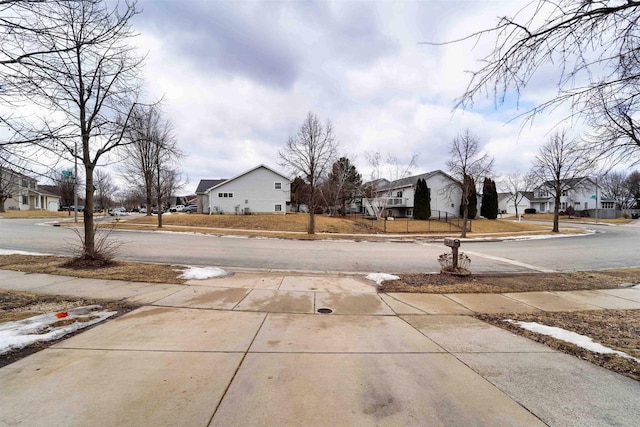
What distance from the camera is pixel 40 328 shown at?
4.16m

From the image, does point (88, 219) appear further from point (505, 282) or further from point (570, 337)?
point (505, 282)

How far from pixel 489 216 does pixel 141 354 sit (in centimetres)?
4642

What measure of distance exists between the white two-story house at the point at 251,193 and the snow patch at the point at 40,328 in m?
36.0

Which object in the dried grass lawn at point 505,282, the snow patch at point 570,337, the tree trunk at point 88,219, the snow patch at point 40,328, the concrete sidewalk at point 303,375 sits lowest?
the dried grass lawn at point 505,282

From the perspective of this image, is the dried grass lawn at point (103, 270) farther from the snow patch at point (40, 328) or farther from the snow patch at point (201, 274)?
the snow patch at point (40, 328)

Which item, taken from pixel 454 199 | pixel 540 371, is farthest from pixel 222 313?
pixel 454 199

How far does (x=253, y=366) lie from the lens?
326cm

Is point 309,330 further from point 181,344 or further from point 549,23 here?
point 549,23

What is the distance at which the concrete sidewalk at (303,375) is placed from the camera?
2475mm

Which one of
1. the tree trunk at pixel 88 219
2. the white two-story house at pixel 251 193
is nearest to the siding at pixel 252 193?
the white two-story house at pixel 251 193

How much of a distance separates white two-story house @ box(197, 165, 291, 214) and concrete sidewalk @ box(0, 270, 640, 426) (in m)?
36.5

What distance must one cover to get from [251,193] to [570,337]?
3947cm

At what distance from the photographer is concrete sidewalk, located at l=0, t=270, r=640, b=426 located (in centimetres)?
247

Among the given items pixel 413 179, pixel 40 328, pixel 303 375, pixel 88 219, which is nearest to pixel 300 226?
pixel 88 219
